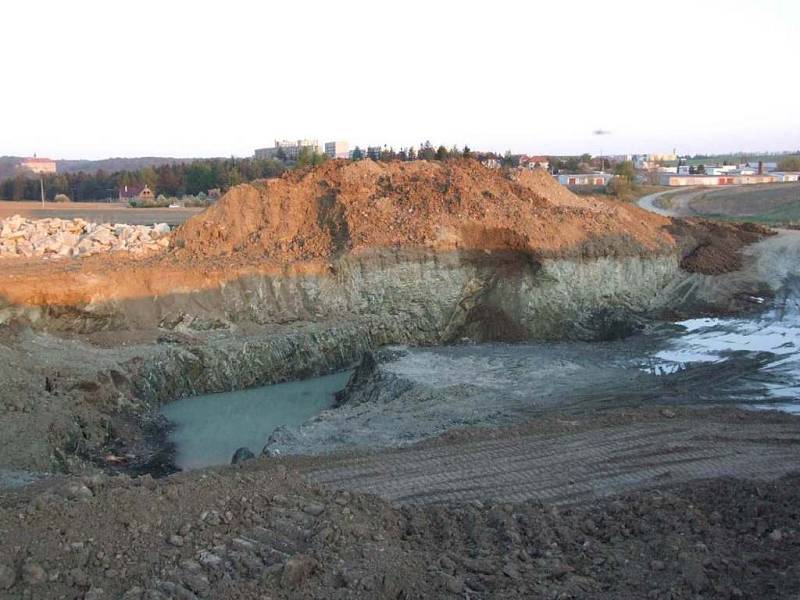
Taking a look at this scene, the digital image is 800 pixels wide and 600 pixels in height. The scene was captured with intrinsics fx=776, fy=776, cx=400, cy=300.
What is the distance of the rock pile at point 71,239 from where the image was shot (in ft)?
69.5

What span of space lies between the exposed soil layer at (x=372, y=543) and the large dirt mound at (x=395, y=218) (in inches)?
507

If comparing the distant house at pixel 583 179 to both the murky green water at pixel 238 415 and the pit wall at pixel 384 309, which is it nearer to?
the pit wall at pixel 384 309

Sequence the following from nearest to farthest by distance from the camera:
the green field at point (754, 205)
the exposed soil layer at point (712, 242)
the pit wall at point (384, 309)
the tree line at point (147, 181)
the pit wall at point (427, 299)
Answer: the pit wall at point (384, 309)
the pit wall at point (427, 299)
the exposed soil layer at point (712, 242)
the green field at point (754, 205)
the tree line at point (147, 181)

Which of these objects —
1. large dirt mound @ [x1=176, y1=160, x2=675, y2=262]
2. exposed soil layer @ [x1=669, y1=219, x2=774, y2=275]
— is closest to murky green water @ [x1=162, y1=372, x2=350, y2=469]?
large dirt mound @ [x1=176, y1=160, x2=675, y2=262]

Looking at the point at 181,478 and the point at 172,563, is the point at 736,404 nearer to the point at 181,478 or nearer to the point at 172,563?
the point at 181,478

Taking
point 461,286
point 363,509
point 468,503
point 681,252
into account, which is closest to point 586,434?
point 468,503

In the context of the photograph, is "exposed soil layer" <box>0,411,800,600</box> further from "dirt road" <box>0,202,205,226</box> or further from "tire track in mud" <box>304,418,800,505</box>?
"dirt road" <box>0,202,205,226</box>

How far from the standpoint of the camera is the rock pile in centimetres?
2119

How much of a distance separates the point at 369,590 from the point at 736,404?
978 centimetres

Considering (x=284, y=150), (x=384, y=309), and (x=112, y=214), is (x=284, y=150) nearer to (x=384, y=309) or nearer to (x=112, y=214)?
(x=112, y=214)

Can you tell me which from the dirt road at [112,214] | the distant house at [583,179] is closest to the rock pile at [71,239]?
the dirt road at [112,214]

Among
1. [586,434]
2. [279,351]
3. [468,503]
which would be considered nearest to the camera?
[468,503]

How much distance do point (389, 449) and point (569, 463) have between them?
95.5 inches

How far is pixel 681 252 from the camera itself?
24578 millimetres
